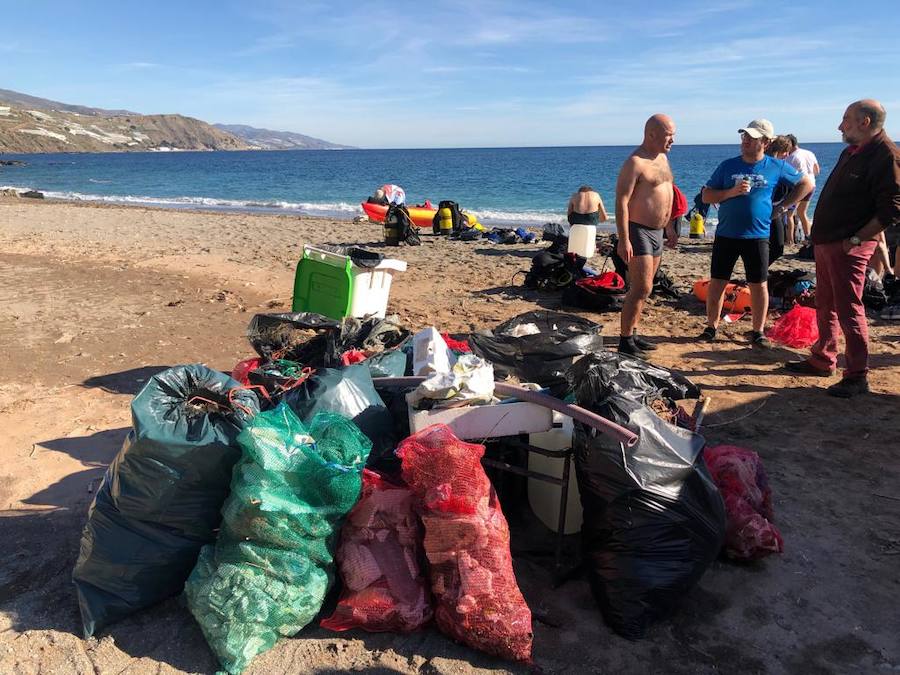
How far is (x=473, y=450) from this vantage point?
2.32 meters

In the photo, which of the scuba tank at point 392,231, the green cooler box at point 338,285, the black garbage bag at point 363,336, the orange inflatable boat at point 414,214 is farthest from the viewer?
the orange inflatable boat at point 414,214

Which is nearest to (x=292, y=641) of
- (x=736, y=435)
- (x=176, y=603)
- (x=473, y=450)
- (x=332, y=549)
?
(x=332, y=549)

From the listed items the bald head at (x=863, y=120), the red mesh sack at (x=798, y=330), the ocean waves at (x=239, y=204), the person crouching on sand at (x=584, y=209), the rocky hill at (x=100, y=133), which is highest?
the rocky hill at (x=100, y=133)

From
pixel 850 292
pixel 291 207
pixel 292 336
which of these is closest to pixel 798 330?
pixel 850 292

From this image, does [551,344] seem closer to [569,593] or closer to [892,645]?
[569,593]

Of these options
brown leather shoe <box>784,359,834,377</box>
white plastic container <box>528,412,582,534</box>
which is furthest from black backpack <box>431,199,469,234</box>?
white plastic container <box>528,412,582,534</box>

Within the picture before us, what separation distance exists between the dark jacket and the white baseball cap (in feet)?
1.98

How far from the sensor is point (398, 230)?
12.0 meters

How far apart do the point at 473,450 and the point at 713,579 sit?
44.7 inches

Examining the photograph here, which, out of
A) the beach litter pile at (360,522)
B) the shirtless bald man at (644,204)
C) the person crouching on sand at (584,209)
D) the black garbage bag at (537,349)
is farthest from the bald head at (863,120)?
the person crouching on sand at (584,209)

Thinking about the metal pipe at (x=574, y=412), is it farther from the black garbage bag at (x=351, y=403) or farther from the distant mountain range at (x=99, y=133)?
the distant mountain range at (x=99, y=133)

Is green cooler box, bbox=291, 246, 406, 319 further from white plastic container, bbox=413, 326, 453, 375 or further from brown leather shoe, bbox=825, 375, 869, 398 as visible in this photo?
brown leather shoe, bbox=825, 375, 869, 398

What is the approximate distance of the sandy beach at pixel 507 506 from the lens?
87.1 inches

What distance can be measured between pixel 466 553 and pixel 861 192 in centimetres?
369
